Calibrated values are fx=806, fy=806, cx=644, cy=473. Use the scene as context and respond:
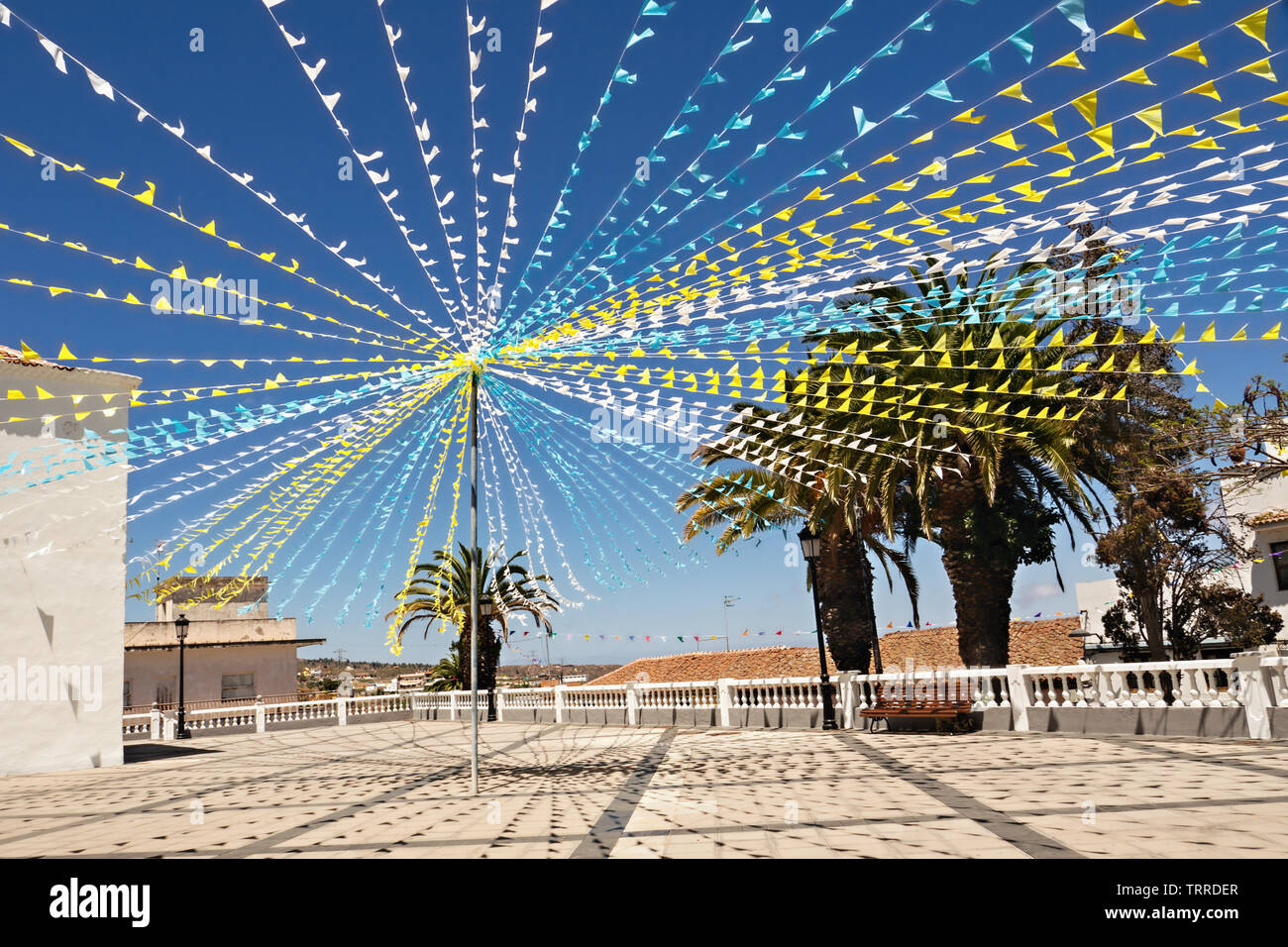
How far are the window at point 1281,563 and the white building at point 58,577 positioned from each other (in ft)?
114

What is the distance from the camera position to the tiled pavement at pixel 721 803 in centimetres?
684

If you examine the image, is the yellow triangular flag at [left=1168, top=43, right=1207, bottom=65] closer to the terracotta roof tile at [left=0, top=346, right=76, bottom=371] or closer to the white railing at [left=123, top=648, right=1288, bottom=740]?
the white railing at [left=123, top=648, right=1288, bottom=740]

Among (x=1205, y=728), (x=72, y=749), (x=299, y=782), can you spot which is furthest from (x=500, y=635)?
(x=1205, y=728)

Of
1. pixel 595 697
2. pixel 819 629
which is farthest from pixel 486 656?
pixel 819 629

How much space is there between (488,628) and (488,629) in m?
0.07

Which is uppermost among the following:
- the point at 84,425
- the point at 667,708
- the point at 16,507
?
the point at 84,425

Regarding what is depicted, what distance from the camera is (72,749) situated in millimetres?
17938

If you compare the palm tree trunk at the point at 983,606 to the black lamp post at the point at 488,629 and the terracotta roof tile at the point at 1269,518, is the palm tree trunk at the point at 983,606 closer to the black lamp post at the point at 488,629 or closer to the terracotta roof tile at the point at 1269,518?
the black lamp post at the point at 488,629

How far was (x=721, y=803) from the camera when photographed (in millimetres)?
9219

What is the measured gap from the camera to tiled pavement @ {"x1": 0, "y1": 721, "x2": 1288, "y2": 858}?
6.84 meters

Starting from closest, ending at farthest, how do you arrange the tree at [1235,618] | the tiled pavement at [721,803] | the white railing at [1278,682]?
the tiled pavement at [721,803]
the white railing at [1278,682]
the tree at [1235,618]

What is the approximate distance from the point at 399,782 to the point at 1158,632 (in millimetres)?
21152

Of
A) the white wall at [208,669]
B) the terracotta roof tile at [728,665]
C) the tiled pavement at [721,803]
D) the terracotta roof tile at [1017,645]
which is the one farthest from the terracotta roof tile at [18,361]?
the terracotta roof tile at [1017,645]
